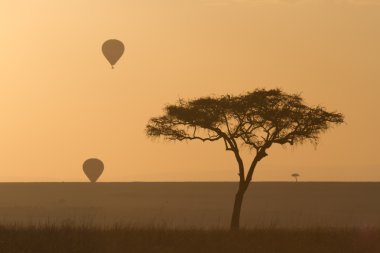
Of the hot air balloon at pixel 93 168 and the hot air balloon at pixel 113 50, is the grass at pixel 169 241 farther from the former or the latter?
the hot air balloon at pixel 93 168

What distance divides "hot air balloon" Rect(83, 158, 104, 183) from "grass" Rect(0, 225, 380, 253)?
121m

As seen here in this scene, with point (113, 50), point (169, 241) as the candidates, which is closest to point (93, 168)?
point (113, 50)

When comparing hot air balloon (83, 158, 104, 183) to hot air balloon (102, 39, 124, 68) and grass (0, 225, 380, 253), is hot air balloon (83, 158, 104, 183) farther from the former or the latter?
grass (0, 225, 380, 253)

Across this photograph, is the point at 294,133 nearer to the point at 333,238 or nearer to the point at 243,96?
the point at 243,96

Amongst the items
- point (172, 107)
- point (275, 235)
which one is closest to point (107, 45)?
point (172, 107)

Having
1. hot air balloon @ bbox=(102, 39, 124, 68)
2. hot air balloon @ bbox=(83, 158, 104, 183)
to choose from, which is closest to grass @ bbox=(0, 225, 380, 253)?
hot air balloon @ bbox=(102, 39, 124, 68)

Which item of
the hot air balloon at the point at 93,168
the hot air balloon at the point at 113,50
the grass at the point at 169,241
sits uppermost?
the hot air balloon at the point at 113,50

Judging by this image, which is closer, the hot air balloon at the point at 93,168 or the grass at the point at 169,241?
the grass at the point at 169,241

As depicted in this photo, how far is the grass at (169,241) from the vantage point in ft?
89.0

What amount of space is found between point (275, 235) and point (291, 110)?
18.9m

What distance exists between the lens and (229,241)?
2988cm

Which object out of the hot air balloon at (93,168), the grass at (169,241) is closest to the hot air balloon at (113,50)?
the hot air balloon at (93,168)

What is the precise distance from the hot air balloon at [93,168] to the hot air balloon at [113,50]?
53.6m

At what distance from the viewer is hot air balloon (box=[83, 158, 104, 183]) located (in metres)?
153
